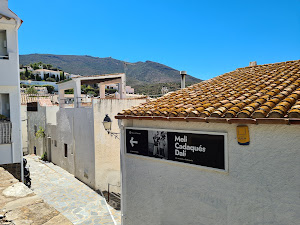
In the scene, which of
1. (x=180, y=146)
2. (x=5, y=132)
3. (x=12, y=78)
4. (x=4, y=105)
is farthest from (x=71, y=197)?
(x=180, y=146)

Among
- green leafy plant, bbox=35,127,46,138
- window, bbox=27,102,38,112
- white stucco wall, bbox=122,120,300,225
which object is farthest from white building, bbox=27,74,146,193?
white stucco wall, bbox=122,120,300,225

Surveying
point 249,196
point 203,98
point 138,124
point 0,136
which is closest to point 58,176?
point 0,136

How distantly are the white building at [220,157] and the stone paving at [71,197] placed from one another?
439 cm

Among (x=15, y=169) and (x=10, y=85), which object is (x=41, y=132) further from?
(x=10, y=85)

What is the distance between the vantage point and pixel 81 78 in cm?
1591

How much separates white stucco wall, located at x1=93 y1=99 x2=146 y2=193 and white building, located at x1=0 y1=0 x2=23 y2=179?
5.04 metres

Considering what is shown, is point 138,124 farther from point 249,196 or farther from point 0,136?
point 0,136

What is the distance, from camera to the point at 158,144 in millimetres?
6363

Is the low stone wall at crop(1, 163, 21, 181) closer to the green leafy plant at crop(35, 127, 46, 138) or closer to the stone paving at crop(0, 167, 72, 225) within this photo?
the stone paving at crop(0, 167, 72, 225)

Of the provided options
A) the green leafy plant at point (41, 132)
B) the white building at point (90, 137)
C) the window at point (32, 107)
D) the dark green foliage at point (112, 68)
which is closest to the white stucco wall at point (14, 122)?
the white building at point (90, 137)

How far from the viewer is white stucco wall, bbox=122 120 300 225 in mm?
4238

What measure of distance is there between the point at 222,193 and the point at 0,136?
29.4ft

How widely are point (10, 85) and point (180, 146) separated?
7.88 meters

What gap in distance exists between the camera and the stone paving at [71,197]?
10887mm
